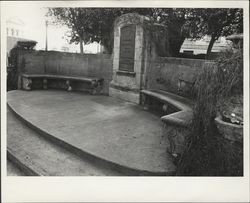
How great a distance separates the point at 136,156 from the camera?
316cm

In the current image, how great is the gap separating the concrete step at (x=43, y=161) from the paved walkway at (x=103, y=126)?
146 mm

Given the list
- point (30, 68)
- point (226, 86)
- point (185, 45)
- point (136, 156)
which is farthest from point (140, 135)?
point (185, 45)

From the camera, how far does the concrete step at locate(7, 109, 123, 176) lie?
2.99m

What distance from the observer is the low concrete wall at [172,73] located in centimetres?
471

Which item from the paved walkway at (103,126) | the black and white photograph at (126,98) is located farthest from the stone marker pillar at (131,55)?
the paved walkway at (103,126)

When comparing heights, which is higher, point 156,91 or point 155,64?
point 155,64

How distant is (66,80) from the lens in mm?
7426

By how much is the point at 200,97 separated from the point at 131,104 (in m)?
3.19

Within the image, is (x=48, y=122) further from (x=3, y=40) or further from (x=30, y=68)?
(x=30, y=68)

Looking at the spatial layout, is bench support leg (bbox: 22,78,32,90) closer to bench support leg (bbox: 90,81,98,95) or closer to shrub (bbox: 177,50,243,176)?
bench support leg (bbox: 90,81,98,95)

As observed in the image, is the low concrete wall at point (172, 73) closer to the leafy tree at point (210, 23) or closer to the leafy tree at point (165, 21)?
the leafy tree at point (165, 21)

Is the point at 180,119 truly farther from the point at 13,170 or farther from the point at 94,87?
the point at 94,87

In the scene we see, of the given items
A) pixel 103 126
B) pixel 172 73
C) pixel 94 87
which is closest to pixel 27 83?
pixel 94 87

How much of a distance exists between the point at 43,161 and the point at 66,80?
450cm
